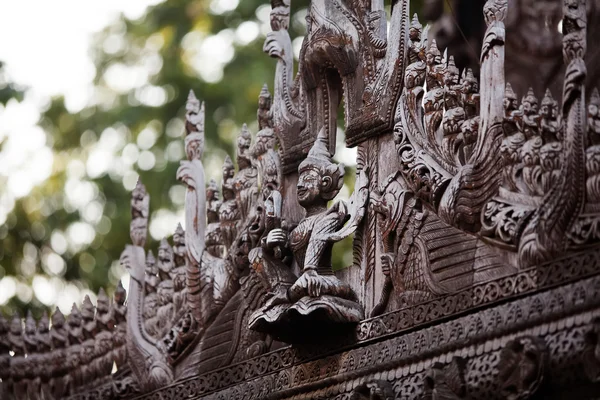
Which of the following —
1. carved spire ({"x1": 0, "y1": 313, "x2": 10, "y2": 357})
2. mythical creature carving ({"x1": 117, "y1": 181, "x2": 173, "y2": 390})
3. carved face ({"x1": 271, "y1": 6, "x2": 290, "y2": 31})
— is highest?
carved face ({"x1": 271, "y1": 6, "x2": 290, "y2": 31})

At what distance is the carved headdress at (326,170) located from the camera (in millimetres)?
8133

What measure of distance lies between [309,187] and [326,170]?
0.12 m

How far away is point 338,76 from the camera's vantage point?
28.5 feet

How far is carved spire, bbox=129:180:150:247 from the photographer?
9.80m

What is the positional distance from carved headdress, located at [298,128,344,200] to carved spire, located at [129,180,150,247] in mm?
1871

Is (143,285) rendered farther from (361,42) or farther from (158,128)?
(158,128)

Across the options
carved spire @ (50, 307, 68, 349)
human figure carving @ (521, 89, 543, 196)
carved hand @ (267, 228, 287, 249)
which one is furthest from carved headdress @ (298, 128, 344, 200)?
carved spire @ (50, 307, 68, 349)

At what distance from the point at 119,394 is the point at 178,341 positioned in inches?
24.5

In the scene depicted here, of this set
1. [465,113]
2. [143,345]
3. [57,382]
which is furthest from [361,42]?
[57,382]

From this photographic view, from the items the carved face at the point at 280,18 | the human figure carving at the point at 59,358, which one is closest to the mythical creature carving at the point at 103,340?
the human figure carving at the point at 59,358

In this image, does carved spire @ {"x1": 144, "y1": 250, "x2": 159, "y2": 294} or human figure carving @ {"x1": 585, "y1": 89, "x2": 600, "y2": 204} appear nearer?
human figure carving @ {"x1": 585, "y1": 89, "x2": 600, "y2": 204}

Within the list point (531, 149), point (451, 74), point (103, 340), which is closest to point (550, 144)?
point (531, 149)

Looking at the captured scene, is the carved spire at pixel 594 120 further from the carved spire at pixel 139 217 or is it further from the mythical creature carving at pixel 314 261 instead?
the carved spire at pixel 139 217

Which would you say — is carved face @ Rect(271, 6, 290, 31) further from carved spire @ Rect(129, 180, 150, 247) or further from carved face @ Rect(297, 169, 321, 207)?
carved spire @ Rect(129, 180, 150, 247)
